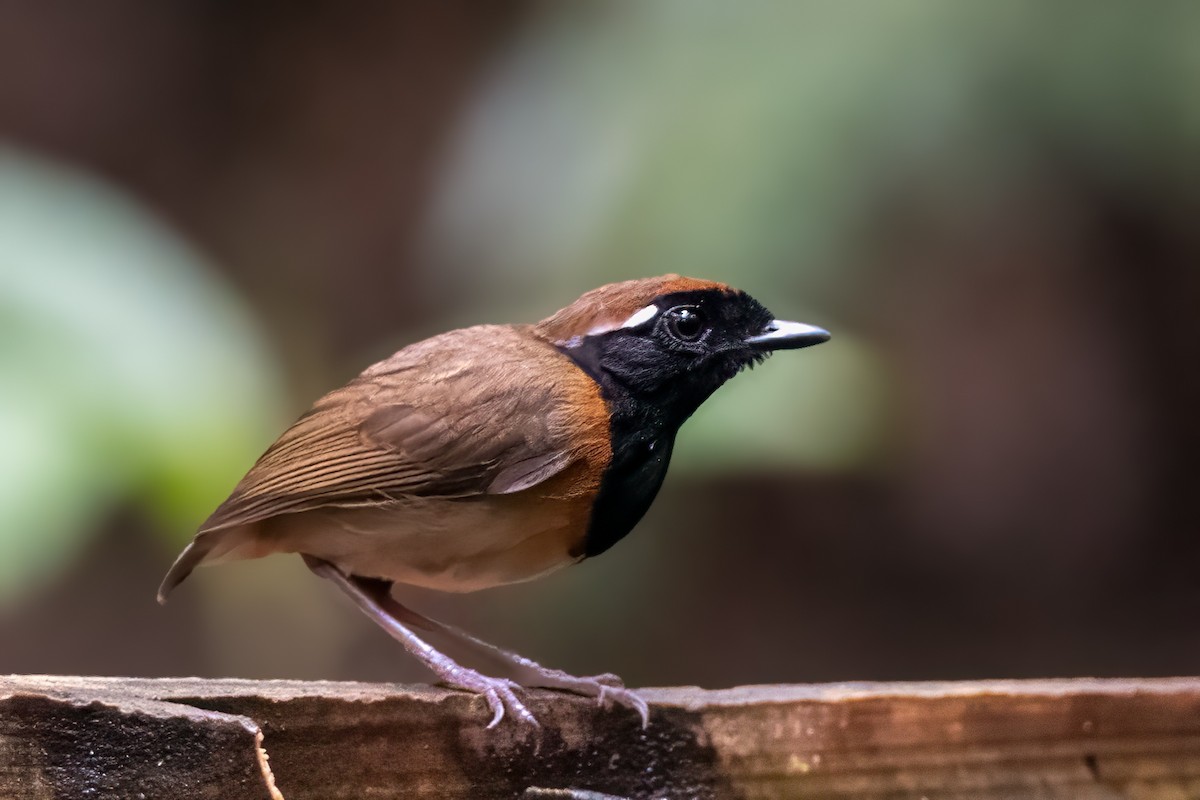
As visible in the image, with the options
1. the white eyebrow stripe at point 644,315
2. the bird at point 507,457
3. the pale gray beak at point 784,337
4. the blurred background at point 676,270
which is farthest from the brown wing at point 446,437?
the blurred background at point 676,270

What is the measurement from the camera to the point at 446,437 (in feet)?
8.09

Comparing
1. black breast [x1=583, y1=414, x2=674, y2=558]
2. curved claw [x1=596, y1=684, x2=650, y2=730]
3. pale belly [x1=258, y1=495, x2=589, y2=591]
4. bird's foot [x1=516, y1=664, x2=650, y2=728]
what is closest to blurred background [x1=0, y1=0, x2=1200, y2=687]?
pale belly [x1=258, y1=495, x2=589, y2=591]

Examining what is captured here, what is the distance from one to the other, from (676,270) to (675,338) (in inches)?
61.7

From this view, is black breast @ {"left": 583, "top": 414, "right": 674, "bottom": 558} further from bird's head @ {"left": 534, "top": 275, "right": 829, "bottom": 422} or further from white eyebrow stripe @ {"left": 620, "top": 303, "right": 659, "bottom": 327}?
white eyebrow stripe @ {"left": 620, "top": 303, "right": 659, "bottom": 327}

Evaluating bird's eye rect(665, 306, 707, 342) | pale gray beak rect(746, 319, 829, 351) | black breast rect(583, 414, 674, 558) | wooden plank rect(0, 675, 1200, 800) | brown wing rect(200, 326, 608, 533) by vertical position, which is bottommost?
wooden plank rect(0, 675, 1200, 800)

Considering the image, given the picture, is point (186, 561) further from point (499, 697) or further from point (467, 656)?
point (499, 697)

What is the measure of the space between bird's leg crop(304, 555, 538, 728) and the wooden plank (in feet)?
0.11

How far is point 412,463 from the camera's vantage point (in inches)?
97.0

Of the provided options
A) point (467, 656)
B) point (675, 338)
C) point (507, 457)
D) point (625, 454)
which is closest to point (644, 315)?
point (675, 338)

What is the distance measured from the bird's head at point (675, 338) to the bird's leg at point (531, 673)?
0.57m

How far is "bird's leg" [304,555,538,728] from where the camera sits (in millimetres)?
2135

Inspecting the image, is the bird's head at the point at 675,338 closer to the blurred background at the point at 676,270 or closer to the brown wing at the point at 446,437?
the brown wing at the point at 446,437

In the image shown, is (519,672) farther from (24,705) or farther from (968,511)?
(968,511)

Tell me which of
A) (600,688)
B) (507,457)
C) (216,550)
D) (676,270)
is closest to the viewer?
(600,688)
